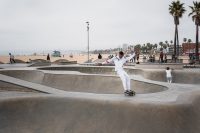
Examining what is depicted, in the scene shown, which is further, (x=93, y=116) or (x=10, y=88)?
(x=10, y=88)

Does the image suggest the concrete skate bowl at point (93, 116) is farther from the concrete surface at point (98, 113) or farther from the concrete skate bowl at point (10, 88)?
the concrete skate bowl at point (10, 88)

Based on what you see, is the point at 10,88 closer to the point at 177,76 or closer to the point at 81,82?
the point at 81,82

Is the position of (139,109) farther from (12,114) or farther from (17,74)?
(17,74)

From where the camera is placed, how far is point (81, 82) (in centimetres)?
1848

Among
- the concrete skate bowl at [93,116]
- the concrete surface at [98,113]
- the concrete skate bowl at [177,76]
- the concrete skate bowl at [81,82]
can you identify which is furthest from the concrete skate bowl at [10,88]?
the concrete skate bowl at [177,76]

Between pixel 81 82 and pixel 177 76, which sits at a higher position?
pixel 81 82

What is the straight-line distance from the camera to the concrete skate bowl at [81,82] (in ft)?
56.5

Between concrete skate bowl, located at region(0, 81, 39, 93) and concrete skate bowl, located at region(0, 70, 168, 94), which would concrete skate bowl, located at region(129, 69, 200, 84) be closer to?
concrete skate bowl, located at region(0, 70, 168, 94)

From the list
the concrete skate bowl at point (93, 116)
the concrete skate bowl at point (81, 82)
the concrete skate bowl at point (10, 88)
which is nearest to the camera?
the concrete skate bowl at point (93, 116)

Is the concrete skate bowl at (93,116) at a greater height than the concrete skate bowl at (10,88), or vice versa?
the concrete skate bowl at (10,88)

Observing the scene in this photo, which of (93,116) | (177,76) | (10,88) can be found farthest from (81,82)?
(93,116)

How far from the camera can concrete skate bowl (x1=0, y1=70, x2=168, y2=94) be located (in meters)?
17.2

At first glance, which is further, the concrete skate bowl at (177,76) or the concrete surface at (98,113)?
the concrete skate bowl at (177,76)

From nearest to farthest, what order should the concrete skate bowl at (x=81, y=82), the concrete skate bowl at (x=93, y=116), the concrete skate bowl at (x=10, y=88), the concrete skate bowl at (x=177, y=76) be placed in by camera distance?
the concrete skate bowl at (x=93, y=116) → the concrete skate bowl at (x=10, y=88) → the concrete skate bowl at (x=81, y=82) → the concrete skate bowl at (x=177, y=76)
